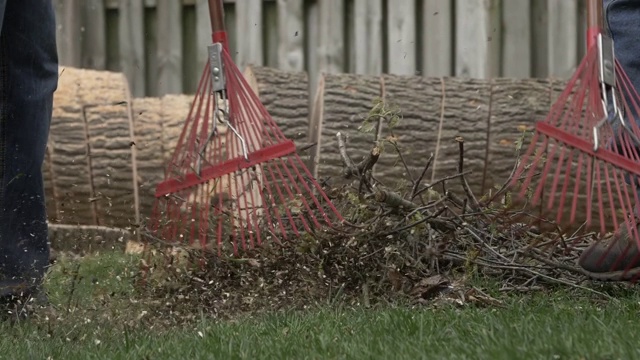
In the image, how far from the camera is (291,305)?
11.5ft

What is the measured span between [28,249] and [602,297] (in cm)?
167

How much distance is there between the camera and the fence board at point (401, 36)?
659 cm

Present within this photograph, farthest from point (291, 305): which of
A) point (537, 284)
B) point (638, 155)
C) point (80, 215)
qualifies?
point (80, 215)

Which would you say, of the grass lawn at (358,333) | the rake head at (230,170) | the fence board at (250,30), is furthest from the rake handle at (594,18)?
the fence board at (250,30)

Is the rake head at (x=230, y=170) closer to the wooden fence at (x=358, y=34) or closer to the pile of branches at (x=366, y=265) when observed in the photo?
the pile of branches at (x=366, y=265)

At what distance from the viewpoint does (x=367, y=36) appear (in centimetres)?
662

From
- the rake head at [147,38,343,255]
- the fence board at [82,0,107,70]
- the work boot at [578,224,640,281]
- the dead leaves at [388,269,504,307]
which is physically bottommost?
the dead leaves at [388,269,504,307]

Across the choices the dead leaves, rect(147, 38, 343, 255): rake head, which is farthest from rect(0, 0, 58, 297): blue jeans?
the dead leaves

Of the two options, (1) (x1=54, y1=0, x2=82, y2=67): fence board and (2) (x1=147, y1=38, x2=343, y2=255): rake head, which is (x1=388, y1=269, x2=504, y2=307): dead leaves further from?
(1) (x1=54, y1=0, x2=82, y2=67): fence board

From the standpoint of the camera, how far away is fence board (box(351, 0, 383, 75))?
259 inches

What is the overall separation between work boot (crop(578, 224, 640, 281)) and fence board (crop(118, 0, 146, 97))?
395cm

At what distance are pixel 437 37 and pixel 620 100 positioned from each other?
326 centimetres

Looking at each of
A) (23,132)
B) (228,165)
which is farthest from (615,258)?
(23,132)

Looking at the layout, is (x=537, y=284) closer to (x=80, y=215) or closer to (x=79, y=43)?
(x=80, y=215)
